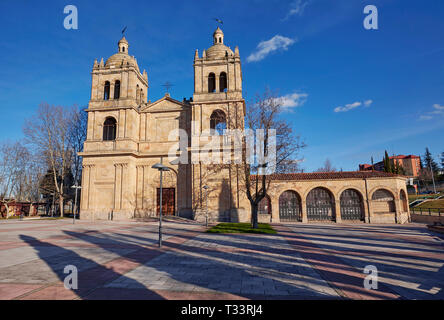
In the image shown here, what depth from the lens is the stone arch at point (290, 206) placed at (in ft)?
85.8

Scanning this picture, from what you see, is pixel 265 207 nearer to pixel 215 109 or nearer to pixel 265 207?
pixel 265 207

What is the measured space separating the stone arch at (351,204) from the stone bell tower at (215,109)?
11.7 metres

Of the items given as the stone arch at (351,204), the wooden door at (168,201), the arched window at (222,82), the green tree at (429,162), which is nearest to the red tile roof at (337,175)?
the stone arch at (351,204)

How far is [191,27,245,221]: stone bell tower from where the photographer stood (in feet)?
82.5

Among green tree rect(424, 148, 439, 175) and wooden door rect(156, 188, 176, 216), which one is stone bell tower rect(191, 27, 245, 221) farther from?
green tree rect(424, 148, 439, 175)

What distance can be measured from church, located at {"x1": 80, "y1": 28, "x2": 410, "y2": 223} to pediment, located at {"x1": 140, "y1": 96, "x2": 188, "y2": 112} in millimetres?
123

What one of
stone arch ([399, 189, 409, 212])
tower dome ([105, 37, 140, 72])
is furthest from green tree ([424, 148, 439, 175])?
tower dome ([105, 37, 140, 72])

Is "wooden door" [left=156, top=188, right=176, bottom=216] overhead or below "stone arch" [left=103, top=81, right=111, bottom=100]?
below

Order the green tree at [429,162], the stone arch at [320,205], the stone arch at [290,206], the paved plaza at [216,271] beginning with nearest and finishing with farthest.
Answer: the paved plaza at [216,271] → the stone arch at [320,205] → the stone arch at [290,206] → the green tree at [429,162]

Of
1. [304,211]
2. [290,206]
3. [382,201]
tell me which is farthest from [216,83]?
[382,201]

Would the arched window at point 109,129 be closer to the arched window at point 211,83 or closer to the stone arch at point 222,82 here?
the arched window at point 211,83

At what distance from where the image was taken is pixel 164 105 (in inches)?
1174

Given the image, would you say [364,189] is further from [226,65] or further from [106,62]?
[106,62]
